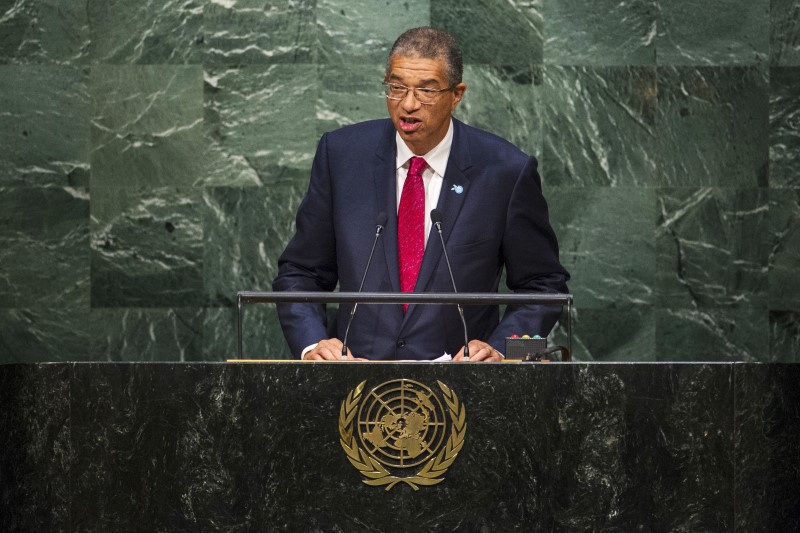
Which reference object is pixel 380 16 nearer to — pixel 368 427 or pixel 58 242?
pixel 58 242

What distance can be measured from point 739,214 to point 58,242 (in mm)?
3274

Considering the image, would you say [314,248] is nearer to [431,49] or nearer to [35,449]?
[431,49]

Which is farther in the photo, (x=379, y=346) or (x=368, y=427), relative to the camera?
(x=379, y=346)

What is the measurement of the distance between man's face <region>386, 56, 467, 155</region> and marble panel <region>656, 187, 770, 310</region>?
2.29 meters

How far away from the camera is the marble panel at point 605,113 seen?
6219 millimetres

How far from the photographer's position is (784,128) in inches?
245

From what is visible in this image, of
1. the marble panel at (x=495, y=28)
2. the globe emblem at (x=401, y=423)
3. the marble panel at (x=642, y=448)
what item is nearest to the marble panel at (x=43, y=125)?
the marble panel at (x=495, y=28)

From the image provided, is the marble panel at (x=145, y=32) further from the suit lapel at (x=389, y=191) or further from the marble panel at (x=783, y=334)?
the marble panel at (x=783, y=334)

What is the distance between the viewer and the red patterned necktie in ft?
13.8

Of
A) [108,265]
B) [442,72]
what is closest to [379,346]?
[442,72]

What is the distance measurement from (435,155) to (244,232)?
206 cm

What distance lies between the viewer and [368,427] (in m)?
2.99

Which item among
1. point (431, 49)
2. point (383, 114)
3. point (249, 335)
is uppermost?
point (431, 49)

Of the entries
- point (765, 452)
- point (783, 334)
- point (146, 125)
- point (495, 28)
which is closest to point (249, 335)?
point (146, 125)
